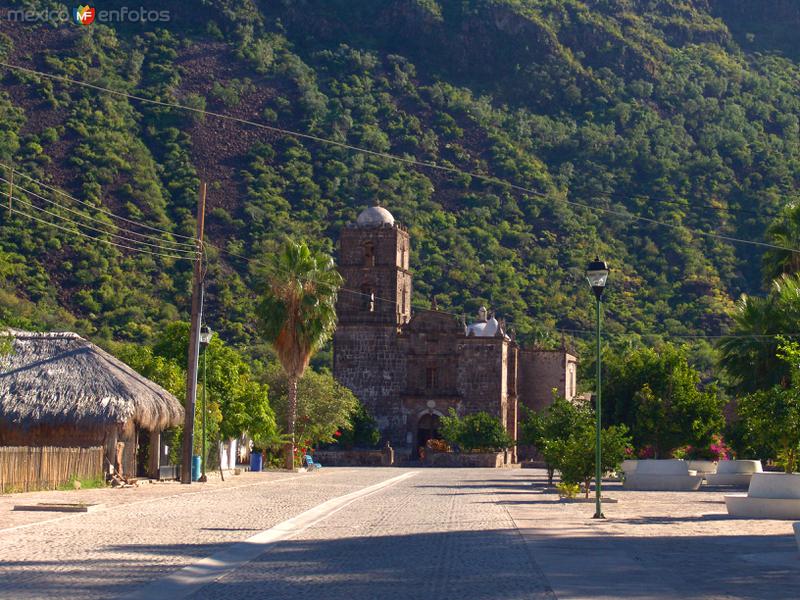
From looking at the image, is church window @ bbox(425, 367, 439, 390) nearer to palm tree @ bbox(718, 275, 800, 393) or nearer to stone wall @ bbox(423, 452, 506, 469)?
stone wall @ bbox(423, 452, 506, 469)

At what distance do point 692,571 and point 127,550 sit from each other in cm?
705

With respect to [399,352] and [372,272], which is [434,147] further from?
[399,352]

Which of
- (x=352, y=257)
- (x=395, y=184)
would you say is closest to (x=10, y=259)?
(x=352, y=257)

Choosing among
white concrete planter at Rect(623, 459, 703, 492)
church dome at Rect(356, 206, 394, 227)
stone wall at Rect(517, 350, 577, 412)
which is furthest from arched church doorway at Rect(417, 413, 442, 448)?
white concrete planter at Rect(623, 459, 703, 492)

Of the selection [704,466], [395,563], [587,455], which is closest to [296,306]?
[704,466]

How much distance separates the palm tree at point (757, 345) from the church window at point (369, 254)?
42.4m

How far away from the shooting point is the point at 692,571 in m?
16.1

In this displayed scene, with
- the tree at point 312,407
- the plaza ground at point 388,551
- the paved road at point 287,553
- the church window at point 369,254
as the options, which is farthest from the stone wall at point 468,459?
the paved road at point 287,553

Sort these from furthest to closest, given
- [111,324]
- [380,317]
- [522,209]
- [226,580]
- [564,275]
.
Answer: [522,209] < [564,275] < [111,324] < [380,317] < [226,580]

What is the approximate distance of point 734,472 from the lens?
42188 mm

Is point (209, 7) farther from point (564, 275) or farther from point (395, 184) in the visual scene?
point (564, 275)

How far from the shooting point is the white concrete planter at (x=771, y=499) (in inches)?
985

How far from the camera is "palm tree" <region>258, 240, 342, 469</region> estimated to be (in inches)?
2265

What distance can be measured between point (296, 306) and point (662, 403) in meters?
17.0
